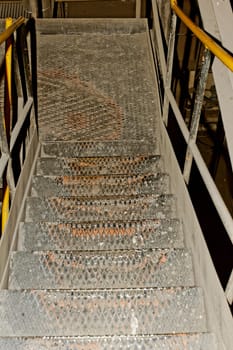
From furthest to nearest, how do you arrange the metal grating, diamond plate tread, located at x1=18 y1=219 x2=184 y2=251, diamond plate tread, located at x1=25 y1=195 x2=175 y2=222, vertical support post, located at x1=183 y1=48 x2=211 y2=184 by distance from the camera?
the metal grating, diamond plate tread, located at x1=25 y1=195 x2=175 y2=222, diamond plate tread, located at x1=18 y1=219 x2=184 y2=251, vertical support post, located at x1=183 y1=48 x2=211 y2=184

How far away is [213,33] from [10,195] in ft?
4.55

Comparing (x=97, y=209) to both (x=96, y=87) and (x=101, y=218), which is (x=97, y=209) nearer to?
(x=101, y=218)

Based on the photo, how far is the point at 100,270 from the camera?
5.93ft

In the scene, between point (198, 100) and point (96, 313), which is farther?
point (198, 100)

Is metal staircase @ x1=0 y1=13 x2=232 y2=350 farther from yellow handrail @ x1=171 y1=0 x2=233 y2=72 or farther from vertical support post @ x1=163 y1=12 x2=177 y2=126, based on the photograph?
yellow handrail @ x1=171 y1=0 x2=233 y2=72

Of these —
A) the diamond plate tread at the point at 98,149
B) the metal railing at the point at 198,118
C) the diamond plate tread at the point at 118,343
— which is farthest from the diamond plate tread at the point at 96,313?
the diamond plate tread at the point at 98,149

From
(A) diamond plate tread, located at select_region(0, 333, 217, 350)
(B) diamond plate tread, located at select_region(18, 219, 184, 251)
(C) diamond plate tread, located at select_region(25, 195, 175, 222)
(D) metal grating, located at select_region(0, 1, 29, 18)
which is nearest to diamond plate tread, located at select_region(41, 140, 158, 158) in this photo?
(C) diamond plate tread, located at select_region(25, 195, 175, 222)

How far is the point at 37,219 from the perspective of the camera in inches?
87.9

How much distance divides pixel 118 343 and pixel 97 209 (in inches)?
37.5

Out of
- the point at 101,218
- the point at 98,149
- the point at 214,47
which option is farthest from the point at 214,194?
the point at 98,149

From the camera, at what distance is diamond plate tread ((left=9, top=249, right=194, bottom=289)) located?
1797 millimetres

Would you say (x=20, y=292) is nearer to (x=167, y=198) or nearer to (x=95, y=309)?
(x=95, y=309)

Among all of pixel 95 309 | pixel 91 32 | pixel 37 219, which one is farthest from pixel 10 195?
pixel 91 32

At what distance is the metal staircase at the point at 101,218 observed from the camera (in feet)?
5.25
